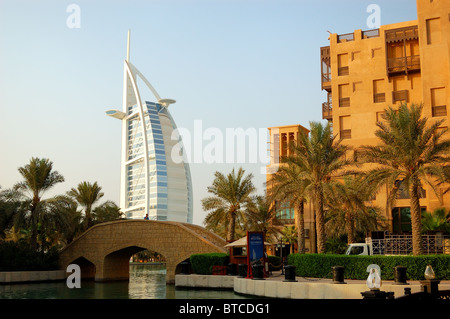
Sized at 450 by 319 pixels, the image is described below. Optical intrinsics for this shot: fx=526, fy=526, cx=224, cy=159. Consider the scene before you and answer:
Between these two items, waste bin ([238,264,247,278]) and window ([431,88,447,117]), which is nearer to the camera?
waste bin ([238,264,247,278])

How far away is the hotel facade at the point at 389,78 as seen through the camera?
4625cm

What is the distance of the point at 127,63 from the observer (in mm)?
160375

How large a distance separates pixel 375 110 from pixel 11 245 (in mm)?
35418

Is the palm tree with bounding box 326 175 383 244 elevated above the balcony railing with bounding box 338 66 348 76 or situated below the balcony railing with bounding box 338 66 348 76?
below

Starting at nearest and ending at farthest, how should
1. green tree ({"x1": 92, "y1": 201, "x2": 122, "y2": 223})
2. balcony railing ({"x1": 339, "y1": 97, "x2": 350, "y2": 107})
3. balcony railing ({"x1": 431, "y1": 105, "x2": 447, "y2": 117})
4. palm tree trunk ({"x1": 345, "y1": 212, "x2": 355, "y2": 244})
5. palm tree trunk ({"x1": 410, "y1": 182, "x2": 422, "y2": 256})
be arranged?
1. palm tree trunk ({"x1": 410, "y1": 182, "x2": 422, "y2": 256})
2. palm tree trunk ({"x1": 345, "y1": 212, "x2": 355, "y2": 244})
3. balcony railing ({"x1": 431, "y1": 105, "x2": 447, "y2": 117})
4. balcony railing ({"x1": 339, "y1": 97, "x2": 350, "y2": 107})
5. green tree ({"x1": 92, "y1": 201, "x2": 122, "y2": 223})

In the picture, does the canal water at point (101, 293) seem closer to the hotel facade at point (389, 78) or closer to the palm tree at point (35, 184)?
the palm tree at point (35, 184)

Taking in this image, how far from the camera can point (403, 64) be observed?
50.0 meters

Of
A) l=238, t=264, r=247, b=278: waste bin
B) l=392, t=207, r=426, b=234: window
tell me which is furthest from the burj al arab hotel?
l=238, t=264, r=247, b=278: waste bin

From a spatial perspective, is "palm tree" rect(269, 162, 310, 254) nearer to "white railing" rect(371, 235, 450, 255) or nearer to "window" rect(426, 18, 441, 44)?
"white railing" rect(371, 235, 450, 255)

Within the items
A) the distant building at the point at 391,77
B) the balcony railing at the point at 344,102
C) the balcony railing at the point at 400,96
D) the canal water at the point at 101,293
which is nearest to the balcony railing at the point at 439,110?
the distant building at the point at 391,77

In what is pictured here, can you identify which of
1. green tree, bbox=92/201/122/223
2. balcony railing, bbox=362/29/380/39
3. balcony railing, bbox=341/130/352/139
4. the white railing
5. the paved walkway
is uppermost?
balcony railing, bbox=362/29/380/39

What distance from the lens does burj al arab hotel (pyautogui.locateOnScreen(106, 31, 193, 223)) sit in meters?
158

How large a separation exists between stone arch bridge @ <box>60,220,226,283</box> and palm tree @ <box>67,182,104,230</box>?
4.75m

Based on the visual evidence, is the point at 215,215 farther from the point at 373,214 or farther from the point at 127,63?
the point at 127,63
